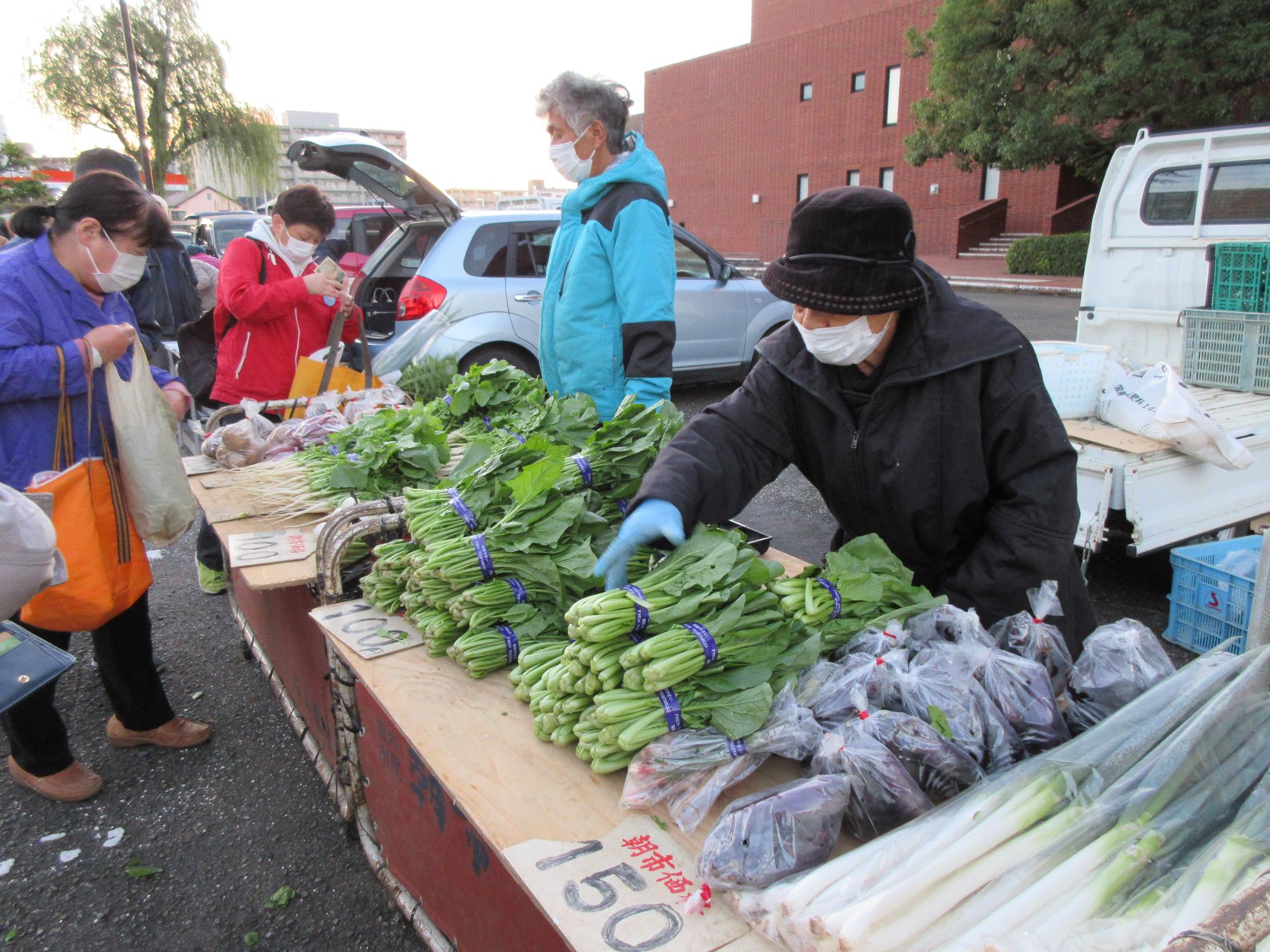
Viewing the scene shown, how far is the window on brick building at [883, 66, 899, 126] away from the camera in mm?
28464

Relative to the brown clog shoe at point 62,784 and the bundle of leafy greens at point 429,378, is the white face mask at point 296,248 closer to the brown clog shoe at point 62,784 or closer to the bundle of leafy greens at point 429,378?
the bundle of leafy greens at point 429,378

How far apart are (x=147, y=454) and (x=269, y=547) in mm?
571

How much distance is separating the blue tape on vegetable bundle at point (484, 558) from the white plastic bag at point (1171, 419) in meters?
3.52

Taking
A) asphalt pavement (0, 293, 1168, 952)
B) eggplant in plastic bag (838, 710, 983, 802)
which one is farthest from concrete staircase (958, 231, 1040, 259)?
eggplant in plastic bag (838, 710, 983, 802)

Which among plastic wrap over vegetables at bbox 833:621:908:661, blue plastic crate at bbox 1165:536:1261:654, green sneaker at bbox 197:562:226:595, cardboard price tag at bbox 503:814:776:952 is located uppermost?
plastic wrap over vegetables at bbox 833:621:908:661

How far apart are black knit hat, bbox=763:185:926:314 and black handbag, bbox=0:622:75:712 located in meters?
1.87

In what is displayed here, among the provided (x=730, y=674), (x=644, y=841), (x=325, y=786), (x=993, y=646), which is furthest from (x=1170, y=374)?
(x=325, y=786)

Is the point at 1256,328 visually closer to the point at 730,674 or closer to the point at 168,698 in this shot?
the point at 730,674

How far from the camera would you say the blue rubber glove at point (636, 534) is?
1.88m

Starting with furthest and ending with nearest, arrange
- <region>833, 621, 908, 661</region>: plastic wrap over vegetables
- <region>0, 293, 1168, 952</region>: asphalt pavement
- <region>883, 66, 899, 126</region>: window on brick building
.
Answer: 1. <region>883, 66, 899, 126</region>: window on brick building
2. <region>0, 293, 1168, 952</region>: asphalt pavement
3. <region>833, 621, 908, 661</region>: plastic wrap over vegetables

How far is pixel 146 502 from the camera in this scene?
2893 millimetres

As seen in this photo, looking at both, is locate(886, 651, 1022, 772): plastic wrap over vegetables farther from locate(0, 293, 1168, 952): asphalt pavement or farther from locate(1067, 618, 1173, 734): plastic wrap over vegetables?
locate(0, 293, 1168, 952): asphalt pavement

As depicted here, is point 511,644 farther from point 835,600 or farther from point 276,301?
point 276,301

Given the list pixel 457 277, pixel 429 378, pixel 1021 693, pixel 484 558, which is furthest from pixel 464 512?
pixel 457 277
